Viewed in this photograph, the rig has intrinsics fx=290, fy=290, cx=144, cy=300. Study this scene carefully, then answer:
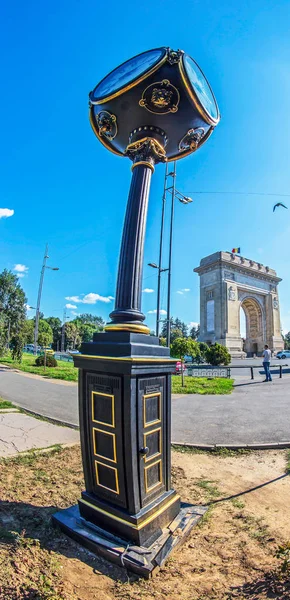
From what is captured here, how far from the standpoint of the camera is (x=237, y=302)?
37469 mm

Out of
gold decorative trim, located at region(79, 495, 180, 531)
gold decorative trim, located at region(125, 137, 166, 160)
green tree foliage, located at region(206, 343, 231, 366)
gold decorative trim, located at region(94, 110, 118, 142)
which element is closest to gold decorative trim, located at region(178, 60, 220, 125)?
gold decorative trim, located at region(125, 137, 166, 160)

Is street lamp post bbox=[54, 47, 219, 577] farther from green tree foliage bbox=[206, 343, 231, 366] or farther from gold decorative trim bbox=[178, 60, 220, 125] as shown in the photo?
green tree foliage bbox=[206, 343, 231, 366]

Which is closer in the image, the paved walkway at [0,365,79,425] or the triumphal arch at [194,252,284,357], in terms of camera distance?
the paved walkway at [0,365,79,425]

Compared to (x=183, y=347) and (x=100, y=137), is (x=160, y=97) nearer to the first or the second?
(x=100, y=137)

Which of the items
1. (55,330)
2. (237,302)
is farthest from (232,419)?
(55,330)

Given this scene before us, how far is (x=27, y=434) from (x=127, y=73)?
18.5ft

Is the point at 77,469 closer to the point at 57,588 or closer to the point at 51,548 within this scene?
the point at 51,548

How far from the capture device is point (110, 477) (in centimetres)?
239

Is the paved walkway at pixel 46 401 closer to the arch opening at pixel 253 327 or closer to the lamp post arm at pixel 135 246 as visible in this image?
the lamp post arm at pixel 135 246

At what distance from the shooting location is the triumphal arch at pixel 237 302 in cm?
3566

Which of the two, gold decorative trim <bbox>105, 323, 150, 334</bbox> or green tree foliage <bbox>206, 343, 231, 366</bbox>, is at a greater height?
gold decorative trim <bbox>105, 323, 150, 334</bbox>

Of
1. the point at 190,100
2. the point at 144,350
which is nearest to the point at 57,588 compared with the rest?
the point at 144,350

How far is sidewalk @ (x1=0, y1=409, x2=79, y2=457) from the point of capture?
15.1ft

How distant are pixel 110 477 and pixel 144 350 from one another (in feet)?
3.54
